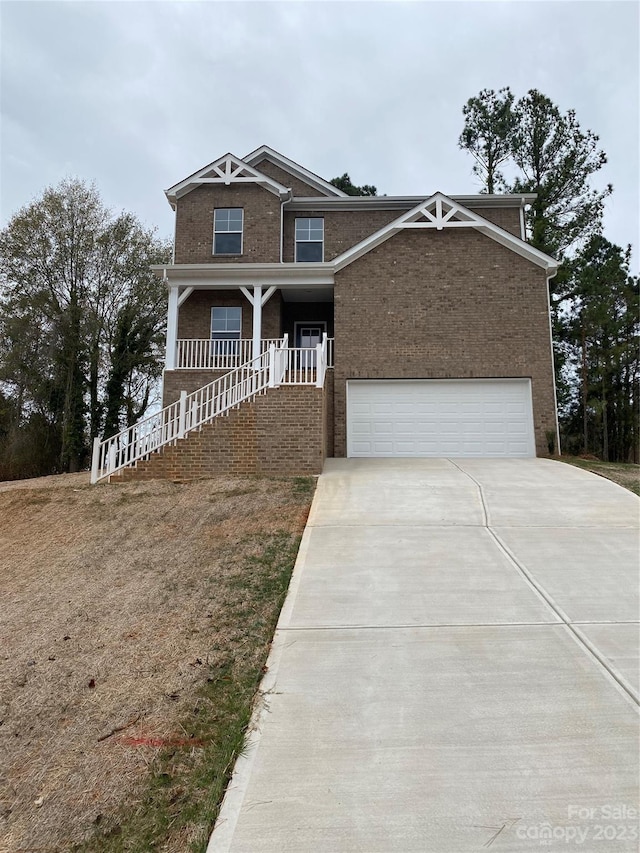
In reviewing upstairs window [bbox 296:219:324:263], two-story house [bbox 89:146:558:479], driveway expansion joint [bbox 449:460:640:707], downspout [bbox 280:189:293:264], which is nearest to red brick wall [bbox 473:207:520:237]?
two-story house [bbox 89:146:558:479]

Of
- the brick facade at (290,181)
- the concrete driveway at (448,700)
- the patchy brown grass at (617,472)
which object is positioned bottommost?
the concrete driveway at (448,700)

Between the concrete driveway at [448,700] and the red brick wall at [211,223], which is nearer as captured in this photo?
the concrete driveway at [448,700]

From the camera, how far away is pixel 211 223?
649 inches

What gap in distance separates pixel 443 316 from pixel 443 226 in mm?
2679

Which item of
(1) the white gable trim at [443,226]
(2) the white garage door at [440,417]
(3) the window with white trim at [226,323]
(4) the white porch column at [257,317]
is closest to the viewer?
(2) the white garage door at [440,417]

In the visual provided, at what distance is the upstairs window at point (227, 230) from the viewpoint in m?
16.4

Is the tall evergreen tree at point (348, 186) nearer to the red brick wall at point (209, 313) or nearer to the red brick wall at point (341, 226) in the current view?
the red brick wall at point (341, 226)

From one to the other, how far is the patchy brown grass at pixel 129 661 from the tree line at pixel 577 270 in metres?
18.9

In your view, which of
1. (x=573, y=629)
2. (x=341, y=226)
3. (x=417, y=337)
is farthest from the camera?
(x=341, y=226)

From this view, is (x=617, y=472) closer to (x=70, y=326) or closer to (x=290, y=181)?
(x=290, y=181)

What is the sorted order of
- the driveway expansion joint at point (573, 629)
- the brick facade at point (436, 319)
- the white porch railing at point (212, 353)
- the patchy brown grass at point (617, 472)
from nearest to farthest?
the driveway expansion joint at point (573, 629) < the patchy brown grass at point (617, 472) < the brick facade at point (436, 319) < the white porch railing at point (212, 353)

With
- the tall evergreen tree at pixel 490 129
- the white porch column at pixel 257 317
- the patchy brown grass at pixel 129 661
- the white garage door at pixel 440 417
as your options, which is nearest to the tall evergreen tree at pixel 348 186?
the tall evergreen tree at pixel 490 129

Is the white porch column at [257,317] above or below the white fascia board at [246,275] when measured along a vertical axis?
below

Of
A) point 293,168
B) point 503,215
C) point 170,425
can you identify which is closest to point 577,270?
point 503,215
